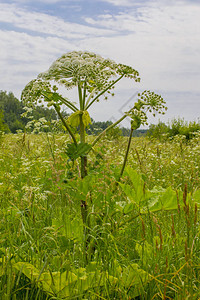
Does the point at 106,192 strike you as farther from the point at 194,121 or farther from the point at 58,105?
the point at 194,121

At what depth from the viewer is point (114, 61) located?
8.54 ft

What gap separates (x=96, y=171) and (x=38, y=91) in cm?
83

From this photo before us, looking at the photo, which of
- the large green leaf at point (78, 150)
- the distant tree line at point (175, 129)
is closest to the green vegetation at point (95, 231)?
the large green leaf at point (78, 150)

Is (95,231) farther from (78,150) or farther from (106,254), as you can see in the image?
(78,150)

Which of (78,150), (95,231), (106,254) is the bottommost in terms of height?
(106,254)

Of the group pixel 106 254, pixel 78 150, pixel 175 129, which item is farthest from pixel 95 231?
pixel 175 129

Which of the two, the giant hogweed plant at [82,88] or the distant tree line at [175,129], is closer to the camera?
the giant hogweed plant at [82,88]

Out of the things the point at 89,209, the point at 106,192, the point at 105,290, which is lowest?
the point at 105,290

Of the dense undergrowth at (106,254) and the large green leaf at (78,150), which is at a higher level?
the large green leaf at (78,150)

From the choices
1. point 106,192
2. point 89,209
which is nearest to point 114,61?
point 106,192

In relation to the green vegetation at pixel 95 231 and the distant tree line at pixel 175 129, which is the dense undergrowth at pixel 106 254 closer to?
the green vegetation at pixel 95 231

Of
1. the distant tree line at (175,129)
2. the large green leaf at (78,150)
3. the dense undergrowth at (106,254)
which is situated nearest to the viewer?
the dense undergrowth at (106,254)

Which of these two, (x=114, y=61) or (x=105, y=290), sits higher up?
(x=114, y=61)

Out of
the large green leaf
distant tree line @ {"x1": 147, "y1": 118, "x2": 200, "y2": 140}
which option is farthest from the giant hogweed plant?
distant tree line @ {"x1": 147, "y1": 118, "x2": 200, "y2": 140}
